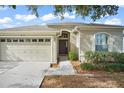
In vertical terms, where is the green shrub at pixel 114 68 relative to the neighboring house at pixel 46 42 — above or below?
below

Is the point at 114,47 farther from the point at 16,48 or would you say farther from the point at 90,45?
the point at 16,48

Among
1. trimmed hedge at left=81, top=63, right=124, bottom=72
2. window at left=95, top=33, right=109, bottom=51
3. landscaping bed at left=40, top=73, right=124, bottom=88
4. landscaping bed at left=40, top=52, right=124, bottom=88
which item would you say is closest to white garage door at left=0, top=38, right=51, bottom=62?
landscaping bed at left=40, top=52, right=124, bottom=88

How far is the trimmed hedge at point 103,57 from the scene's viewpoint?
17.6 meters

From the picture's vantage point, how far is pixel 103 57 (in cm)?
1802

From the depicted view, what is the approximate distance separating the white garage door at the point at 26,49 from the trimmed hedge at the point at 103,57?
13.3 feet

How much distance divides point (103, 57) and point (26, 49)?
6.59 metres

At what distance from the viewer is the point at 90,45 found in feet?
64.7

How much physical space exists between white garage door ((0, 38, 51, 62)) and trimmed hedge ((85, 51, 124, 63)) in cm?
407

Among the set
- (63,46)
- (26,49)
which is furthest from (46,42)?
(63,46)

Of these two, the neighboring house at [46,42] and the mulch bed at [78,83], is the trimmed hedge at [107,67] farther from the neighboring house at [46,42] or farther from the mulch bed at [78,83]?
the neighboring house at [46,42]

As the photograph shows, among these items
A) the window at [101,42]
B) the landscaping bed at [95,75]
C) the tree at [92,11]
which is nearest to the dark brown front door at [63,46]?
the landscaping bed at [95,75]

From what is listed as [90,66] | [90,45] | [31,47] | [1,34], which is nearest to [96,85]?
[90,66]

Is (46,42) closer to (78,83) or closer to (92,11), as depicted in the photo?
(92,11)
